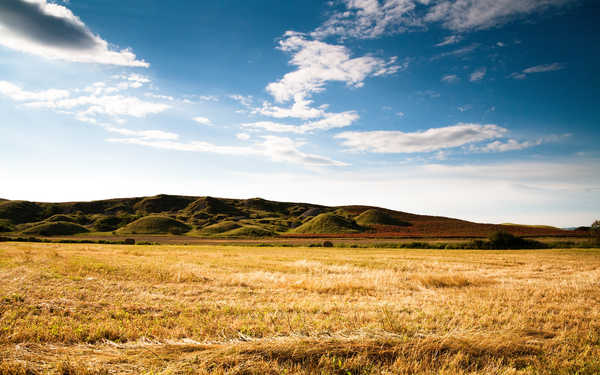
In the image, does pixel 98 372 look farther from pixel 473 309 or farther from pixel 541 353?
pixel 473 309

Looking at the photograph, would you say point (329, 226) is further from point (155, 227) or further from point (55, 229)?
point (55, 229)

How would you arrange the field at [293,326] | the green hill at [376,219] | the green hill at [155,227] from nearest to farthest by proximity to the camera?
the field at [293,326] < the green hill at [155,227] < the green hill at [376,219]

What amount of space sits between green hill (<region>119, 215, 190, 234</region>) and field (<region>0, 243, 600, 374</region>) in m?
153

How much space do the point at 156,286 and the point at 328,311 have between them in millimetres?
8605

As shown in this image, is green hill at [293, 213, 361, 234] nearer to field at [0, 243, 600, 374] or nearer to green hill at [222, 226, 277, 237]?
green hill at [222, 226, 277, 237]

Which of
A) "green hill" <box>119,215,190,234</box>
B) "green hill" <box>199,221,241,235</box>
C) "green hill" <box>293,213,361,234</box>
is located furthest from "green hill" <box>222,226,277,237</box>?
"green hill" <box>119,215,190,234</box>

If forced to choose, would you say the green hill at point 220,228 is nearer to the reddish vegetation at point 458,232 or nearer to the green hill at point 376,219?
the reddish vegetation at point 458,232

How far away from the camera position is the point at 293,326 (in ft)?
28.1

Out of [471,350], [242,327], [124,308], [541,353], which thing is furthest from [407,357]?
[124,308]

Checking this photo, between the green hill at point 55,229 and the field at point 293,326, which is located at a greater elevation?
the field at point 293,326

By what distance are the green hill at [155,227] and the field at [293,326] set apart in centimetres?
15333

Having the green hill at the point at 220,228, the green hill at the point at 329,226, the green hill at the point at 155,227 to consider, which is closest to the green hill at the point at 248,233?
the green hill at the point at 220,228

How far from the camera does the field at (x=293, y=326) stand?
19.0 feet

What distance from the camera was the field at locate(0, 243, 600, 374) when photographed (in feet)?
19.0
